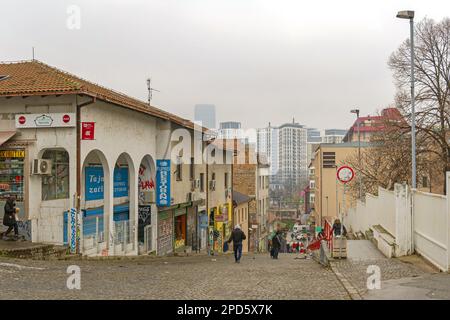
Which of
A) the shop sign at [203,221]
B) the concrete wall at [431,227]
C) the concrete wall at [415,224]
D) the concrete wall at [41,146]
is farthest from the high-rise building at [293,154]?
the concrete wall at [431,227]

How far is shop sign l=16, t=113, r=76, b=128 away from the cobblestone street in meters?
5.42

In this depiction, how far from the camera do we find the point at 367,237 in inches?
1060

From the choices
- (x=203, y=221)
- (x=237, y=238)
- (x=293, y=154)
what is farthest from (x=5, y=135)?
(x=293, y=154)

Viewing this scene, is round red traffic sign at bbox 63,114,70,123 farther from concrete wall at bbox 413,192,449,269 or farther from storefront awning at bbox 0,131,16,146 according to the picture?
concrete wall at bbox 413,192,449,269

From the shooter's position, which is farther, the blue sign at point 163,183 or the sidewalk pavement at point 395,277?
the blue sign at point 163,183

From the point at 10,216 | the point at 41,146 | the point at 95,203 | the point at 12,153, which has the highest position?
the point at 41,146

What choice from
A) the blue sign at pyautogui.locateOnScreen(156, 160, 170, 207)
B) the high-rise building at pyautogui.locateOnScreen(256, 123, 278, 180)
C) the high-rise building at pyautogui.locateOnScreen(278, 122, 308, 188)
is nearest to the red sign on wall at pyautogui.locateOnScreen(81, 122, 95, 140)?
the blue sign at pyautogui.locateOnScreen(156, 160, 170, 207)

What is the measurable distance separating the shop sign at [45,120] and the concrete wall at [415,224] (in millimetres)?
11205

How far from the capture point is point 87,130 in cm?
1906

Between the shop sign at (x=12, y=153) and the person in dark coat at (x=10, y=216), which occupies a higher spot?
the shop sign at (x=12, y=153)

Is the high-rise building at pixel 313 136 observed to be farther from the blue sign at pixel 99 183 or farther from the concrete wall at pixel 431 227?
the concrete wall at pixel 431 227

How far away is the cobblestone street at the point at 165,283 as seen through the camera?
10.1 m

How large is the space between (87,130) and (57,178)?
2.47 metres

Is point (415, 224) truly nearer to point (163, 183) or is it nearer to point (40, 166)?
point (40, 166)
